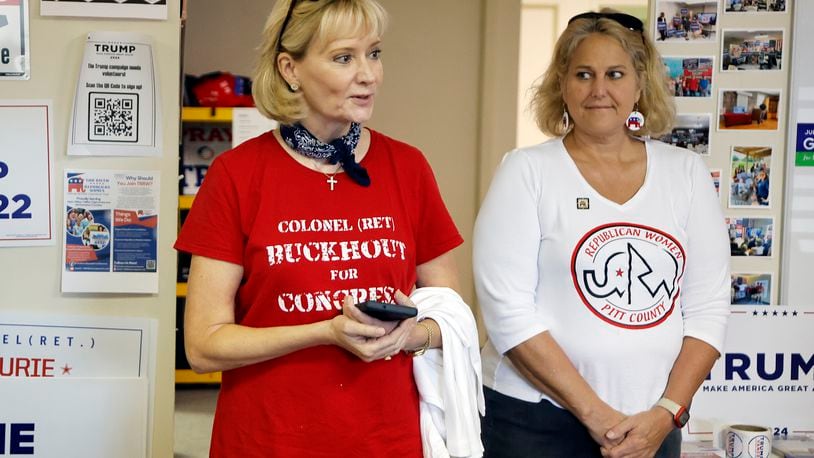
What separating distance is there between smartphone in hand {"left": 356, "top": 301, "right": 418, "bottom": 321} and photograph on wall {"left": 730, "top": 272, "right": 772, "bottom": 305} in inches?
63.5

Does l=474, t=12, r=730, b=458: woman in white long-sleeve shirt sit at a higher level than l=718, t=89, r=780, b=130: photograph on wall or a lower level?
lower

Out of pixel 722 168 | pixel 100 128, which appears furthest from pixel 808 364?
pixel 100 128

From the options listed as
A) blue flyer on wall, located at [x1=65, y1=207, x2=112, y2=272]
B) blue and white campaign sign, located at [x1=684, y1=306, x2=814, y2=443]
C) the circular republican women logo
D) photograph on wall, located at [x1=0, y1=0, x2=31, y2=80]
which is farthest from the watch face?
photograph on wall, located at [x1=0, y1=0, x2=31, y2=80]

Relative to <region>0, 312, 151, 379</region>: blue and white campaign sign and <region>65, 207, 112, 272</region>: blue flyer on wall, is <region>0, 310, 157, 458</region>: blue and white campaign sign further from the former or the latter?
<region>65, 207, 112, 272</region>: blue flyer on wall

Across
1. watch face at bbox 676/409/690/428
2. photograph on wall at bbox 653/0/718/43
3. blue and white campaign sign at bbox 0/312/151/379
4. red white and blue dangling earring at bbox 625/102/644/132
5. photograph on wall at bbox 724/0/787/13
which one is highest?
photograph on wall at bbox 724/0/787/13

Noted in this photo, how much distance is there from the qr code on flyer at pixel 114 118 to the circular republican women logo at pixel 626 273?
44.1 inches

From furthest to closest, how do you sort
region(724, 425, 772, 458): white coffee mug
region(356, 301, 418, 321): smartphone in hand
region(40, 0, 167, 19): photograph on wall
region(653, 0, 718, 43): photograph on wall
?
region(653, 0, 718, 43): photograph on wall, region(724, 425, 772, 458): white coffee mug, region(40, 0, 167, 19): photograph on wall, region(356, 301, 418, 321): smartphone in hand

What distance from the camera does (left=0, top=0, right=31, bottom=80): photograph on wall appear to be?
2.34m

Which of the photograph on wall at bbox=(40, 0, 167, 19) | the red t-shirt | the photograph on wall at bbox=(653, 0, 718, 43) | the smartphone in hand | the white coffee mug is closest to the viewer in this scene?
the smartphone in hand

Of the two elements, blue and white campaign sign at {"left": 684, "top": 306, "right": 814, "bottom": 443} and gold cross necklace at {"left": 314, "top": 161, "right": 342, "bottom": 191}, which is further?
blue and white campaign sign at {"left": 684, "top": 306, "right": 814, "bottom": 443}

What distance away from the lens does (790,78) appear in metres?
2.87

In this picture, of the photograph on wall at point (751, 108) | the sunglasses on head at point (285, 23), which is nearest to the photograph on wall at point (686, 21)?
the photograph on wall at point (751, 108)

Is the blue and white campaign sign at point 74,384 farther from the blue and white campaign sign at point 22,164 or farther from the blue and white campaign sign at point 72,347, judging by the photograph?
the blue and white campaign sign at point 22,164

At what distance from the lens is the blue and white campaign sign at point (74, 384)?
92.8 inches
